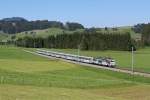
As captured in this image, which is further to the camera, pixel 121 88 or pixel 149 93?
pixel 121 88

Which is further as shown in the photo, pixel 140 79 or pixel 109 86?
pixel 140 79

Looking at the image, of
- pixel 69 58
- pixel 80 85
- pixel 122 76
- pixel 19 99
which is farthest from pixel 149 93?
pixel 69 58

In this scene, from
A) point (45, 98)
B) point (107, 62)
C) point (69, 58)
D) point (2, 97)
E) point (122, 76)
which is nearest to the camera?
point (2, 97)

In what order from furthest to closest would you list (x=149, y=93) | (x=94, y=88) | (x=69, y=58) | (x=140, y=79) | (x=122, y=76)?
1. (x=69, y=58)
2. (x=122, y=76)
3. (x=140, y=79)
4. (x=94, y=88)
5. (x=149, y=93)

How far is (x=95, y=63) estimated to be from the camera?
10144cm

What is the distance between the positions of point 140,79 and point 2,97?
3623cm

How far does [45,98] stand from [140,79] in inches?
1320

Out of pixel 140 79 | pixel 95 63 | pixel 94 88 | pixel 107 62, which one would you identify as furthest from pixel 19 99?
pixel 95 63

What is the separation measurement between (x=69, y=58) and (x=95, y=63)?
21585 millimetres

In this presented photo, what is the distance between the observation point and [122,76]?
210ft

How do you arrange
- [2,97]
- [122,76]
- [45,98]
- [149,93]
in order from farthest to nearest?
1. [122,76]
2. [149,93]
3. [45,98]
4. [2,97]

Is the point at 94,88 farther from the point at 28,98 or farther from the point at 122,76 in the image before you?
the point at 122,76

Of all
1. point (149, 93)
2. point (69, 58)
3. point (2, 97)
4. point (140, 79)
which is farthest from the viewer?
point (69, 58)

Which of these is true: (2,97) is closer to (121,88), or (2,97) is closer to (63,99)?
(63,99)
